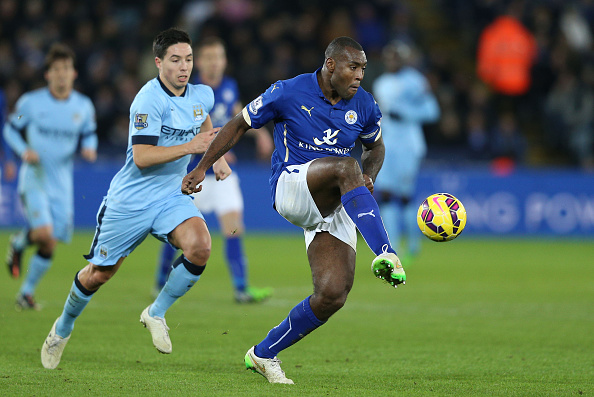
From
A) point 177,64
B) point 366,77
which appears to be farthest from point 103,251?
point 366,77

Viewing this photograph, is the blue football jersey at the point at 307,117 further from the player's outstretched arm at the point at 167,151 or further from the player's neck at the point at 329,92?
the player's outstretched arm at the point at 167,151

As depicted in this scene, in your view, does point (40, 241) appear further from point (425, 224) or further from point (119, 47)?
point (119, 47)

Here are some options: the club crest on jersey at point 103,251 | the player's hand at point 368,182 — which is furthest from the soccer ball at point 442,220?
the club crest on jersey at point 103,251

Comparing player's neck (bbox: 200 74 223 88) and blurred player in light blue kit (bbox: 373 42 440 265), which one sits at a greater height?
player's neck (bbox: 200 74 223 88)

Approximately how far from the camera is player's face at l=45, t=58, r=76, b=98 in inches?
342

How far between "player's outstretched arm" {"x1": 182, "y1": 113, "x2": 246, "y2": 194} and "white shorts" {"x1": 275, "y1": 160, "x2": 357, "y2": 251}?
392mm

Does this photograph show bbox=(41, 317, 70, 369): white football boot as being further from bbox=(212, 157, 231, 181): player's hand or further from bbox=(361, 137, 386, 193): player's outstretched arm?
bbox=(361, 137, 386, 193): player's outstretched arm

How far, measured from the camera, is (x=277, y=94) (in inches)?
A: 212

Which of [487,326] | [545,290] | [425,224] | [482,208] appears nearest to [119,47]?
[482,208]

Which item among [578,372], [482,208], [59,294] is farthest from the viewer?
[482,208]

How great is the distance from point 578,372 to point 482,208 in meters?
10.8

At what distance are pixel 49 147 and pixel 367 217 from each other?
16.8ft

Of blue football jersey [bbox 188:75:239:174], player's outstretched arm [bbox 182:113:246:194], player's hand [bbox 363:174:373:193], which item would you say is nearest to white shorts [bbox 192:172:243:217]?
blue football jersey [bbox 188:75:239:174]

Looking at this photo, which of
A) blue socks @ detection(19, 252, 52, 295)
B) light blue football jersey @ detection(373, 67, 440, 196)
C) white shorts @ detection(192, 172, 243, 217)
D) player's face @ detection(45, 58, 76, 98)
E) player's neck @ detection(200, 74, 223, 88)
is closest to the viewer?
blue socks @ detection(19, 252, 52, 295)
